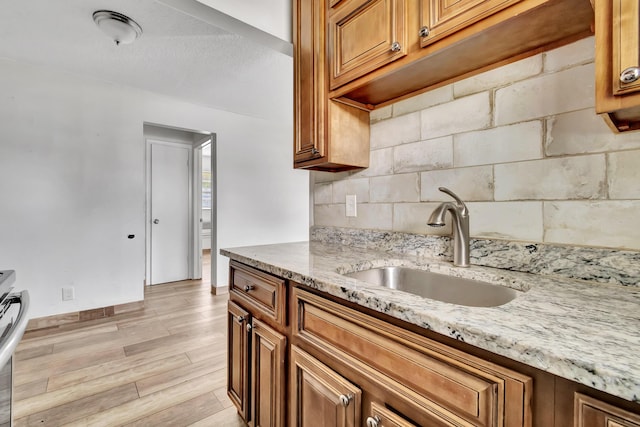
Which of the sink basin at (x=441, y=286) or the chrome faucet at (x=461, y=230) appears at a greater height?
the chrome faucet at (x=461, y=230)

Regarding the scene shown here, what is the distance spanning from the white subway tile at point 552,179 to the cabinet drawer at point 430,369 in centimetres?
73

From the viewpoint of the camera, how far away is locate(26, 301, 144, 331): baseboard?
8.61ft

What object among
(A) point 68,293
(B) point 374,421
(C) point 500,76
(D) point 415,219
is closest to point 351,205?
(D) point 415,219

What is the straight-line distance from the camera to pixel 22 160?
255cm

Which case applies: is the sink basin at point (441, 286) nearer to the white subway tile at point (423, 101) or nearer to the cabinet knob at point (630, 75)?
the cabinet knob at point (630, 75)

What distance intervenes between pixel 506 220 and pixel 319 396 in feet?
2.99

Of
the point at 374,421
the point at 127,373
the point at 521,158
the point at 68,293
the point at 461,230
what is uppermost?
the point at 521,158

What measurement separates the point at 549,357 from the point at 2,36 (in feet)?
11.4

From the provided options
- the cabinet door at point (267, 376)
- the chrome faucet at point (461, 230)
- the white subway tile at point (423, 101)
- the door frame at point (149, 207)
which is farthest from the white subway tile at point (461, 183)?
the door frame at point (149, 207)

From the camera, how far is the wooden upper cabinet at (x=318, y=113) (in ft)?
4.76

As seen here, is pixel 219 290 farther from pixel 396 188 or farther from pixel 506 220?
pixel 506 220

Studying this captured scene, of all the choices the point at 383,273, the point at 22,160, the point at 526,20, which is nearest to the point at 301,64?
the point at 526,20

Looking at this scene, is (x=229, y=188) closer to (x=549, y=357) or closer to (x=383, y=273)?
(x=383, y=273)

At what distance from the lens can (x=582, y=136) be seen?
0.91m
